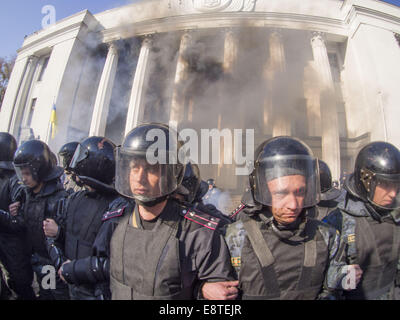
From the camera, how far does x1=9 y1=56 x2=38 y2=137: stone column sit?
15.2m

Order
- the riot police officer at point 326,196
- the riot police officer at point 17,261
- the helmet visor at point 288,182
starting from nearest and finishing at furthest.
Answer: the helmet visor at point 288,182 < the riot police officer at point 17,261 < the riot police officer at point 326,196

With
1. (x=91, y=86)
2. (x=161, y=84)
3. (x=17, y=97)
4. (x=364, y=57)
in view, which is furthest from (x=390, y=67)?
(x=17, y=97)

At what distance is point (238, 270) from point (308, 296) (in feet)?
1.37

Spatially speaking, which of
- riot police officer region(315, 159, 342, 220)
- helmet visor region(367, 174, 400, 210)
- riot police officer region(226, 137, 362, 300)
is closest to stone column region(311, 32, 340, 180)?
riot police officer region(315, 159, 342, 220)

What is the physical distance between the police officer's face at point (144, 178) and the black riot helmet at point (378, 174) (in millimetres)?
1723

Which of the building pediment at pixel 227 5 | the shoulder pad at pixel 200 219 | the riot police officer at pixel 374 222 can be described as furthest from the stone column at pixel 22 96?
the riot police officer at pixel 374 222

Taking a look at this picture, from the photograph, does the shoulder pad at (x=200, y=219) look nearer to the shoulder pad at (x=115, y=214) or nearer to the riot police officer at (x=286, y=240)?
the riot police officer at (x=286, y=240)

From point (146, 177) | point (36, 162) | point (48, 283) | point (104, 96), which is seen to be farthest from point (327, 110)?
point (104, 96)

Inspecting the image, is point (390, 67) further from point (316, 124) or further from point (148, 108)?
point (148, 108)

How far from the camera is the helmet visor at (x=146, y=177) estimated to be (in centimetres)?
117

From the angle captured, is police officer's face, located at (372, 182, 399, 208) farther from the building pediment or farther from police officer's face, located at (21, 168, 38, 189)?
the building pediment

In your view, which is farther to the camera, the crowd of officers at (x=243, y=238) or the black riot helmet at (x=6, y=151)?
the black riot helmet at (x=6, y=151)

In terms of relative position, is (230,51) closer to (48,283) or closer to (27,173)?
(27,173)

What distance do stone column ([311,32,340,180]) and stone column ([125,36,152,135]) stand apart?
1159 centimetres
